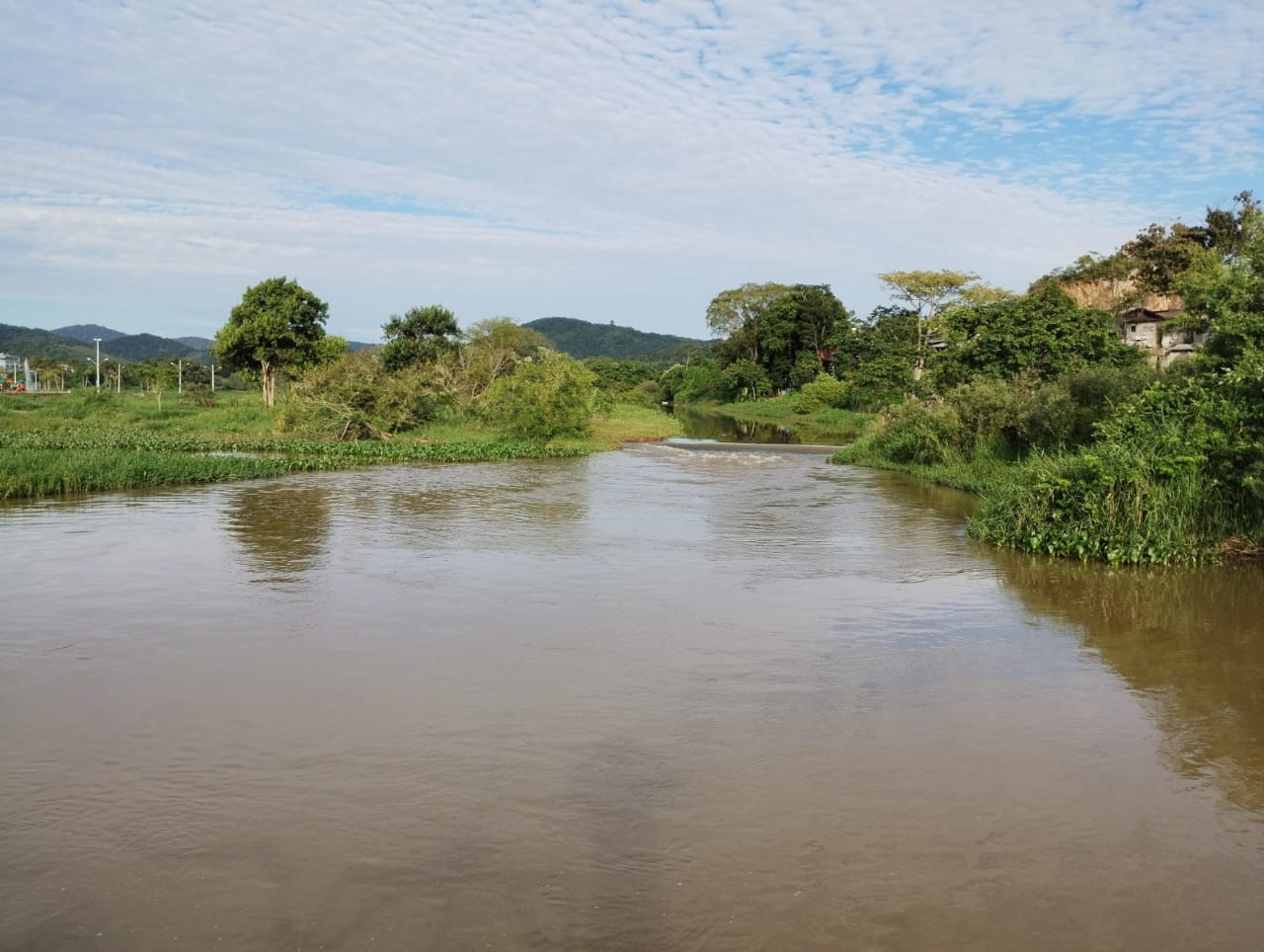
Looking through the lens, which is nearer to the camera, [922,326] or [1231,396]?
[1231,396]

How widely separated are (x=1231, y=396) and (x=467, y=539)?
10.2 meters

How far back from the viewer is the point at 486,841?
4977mm

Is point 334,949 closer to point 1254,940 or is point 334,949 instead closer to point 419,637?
point 1254,940

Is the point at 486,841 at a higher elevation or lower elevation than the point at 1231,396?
lower

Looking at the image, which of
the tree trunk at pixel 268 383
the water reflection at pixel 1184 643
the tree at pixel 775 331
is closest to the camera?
the water reflection at pixel 1184 643

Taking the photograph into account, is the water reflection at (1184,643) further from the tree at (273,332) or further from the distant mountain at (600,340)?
the distant mountain at (600,340)

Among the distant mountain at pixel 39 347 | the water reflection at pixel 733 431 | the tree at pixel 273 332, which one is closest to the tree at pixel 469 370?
the tree at pixel 273 332

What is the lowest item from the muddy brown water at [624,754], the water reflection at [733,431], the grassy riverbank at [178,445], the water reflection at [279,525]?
the muddy brown water at [624,754]

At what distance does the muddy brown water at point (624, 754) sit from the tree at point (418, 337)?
28433mm

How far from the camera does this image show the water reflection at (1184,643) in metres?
6.29

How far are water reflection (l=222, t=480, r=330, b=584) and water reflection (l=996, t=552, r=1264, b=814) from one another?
8.59 meters

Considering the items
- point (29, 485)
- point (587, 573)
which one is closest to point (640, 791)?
point (587, 573)

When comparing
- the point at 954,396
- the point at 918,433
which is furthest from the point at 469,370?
the point at 954,396

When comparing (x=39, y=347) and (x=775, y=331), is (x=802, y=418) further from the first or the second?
(x=39, y=347)
